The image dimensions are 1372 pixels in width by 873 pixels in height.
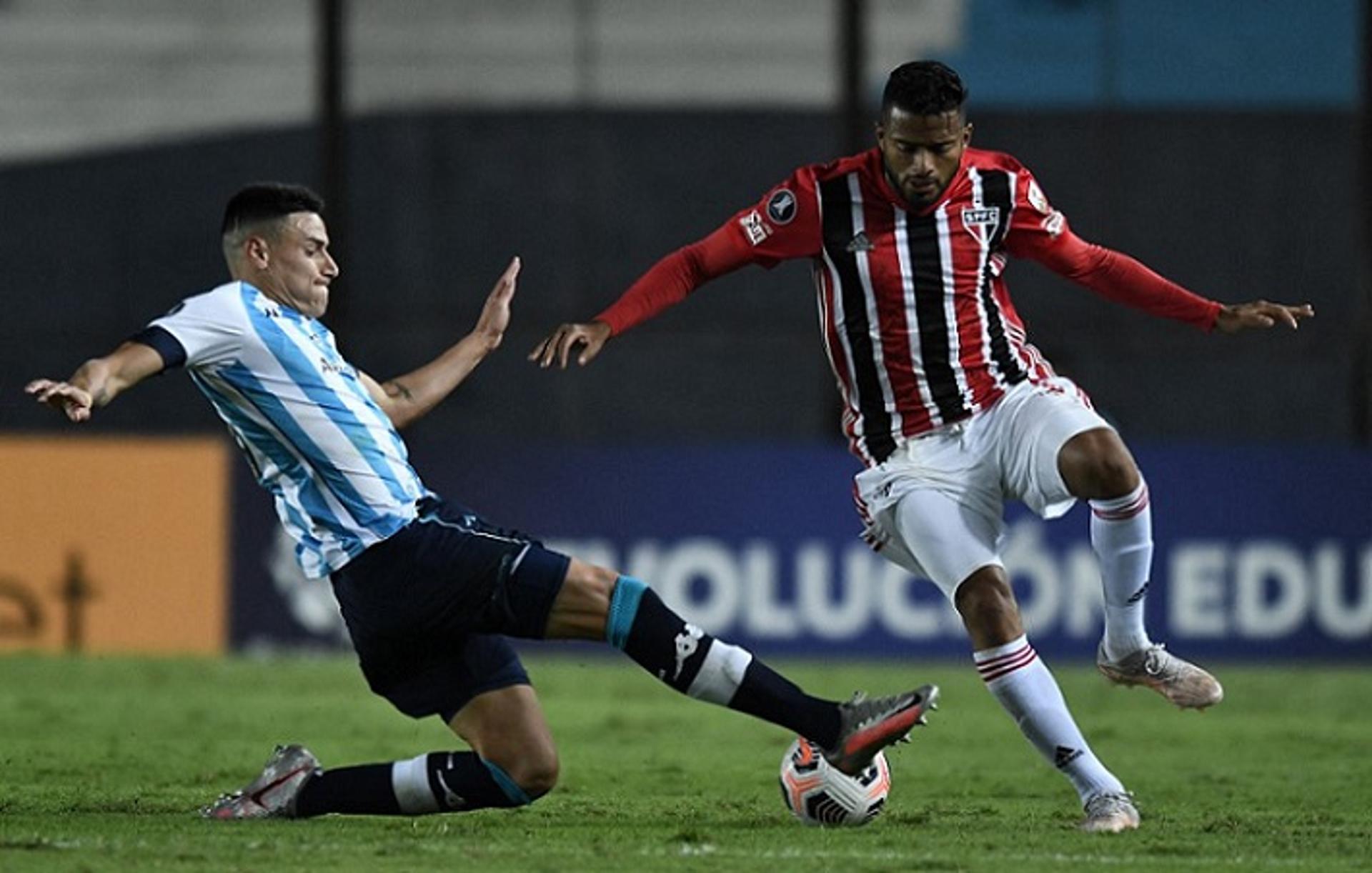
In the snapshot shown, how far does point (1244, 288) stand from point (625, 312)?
1394cm

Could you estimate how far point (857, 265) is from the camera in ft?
24.8

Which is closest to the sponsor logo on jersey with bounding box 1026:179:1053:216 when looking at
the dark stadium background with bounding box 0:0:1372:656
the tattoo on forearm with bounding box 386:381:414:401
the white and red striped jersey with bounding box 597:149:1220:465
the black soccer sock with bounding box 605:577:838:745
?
the white and red striped jersey with bounding box 597:149:1220:465

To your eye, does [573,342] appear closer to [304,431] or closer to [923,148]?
[304,431]

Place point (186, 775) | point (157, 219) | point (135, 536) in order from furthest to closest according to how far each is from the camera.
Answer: point (157, 219) < point (135, 536) < point (186, 775)

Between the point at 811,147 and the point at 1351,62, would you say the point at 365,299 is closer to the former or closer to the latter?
the point at 811,147

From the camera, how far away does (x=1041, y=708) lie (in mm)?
7145

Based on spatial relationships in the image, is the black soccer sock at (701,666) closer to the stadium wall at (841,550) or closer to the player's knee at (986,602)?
the player's knee at (986,602)

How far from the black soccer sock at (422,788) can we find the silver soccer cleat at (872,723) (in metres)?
0.88

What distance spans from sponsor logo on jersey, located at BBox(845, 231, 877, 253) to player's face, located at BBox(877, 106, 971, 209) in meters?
0.18

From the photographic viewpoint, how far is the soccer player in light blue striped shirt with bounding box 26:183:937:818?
22.6ft

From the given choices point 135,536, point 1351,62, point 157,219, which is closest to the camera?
point 135,536

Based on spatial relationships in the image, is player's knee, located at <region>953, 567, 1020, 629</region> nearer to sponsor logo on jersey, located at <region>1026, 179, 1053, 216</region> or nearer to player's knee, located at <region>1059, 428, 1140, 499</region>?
player's knee, located at <region>1059, 428, 1140, 499</region>

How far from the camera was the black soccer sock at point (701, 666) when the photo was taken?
6883 millimetres

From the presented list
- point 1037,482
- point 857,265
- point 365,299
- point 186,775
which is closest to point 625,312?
point 857,265
